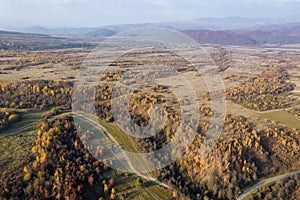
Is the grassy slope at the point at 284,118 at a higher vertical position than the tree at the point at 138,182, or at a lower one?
higher

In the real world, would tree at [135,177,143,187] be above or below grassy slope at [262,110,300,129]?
below

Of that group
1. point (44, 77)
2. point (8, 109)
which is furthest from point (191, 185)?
point (44, 77)

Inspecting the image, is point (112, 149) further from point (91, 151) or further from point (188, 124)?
point (188, 124)

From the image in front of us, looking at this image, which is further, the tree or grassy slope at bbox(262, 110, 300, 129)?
grassy slope at bbox(262, 110, 300, 129)

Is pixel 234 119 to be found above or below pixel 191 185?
above

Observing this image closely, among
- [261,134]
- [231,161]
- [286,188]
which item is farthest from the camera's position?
[261,134]

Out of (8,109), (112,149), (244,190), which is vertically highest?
(8,109)

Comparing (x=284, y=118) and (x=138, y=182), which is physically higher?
(x=284, y=118)

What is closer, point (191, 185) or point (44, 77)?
point (191, 185)

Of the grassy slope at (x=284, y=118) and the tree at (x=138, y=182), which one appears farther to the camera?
the grassy slope at (x=284, y=118)

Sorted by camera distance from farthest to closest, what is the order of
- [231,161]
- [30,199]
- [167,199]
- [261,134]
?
[261,134]
[231,161]
[167,199]
[30,199]

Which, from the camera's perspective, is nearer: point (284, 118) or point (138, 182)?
point (138, 182)
